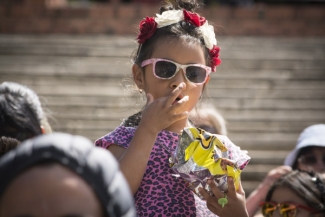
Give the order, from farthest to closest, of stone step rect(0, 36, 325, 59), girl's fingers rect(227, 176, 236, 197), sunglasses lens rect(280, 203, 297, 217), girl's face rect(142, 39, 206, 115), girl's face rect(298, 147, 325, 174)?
stone step rect(0, 36, 325, 59), girl's face rect(298, 147, 325, 174), sunglasses lens rect(280, 203, 297, 217), girl's face rect(142, 39, 206, 115), girl's fingers rect(227, 176, 236, 197)

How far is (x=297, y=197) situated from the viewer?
152 inches

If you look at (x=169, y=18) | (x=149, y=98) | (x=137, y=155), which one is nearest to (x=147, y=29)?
(x=169, y=18)

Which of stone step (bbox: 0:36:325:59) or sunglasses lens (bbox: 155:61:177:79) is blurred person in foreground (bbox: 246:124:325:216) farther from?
stone step (bbox: 0:36:325:59)

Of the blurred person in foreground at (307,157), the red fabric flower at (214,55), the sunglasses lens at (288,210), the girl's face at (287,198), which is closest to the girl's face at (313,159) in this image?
the blurred person in foreground at (307,157)

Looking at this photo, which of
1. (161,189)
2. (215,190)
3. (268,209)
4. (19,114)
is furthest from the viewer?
(19,114)

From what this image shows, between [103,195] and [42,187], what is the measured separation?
14 cm

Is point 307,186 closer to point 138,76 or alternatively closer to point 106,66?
point 138,76

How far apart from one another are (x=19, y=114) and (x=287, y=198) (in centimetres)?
153

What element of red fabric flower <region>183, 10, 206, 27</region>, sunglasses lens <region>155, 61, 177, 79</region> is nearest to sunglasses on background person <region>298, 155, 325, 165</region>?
red fabric flower <region>183, 10, 206, 27</region>

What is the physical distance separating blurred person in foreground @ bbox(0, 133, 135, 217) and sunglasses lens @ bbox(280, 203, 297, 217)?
2220 mm

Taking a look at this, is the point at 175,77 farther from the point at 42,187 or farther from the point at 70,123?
the point at 70,123

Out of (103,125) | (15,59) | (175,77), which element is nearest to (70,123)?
(103,125)

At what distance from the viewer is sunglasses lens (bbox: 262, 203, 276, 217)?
12.8 ft

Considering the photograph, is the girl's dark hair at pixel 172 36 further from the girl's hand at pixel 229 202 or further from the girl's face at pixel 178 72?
the girl's hand at pixel 229 202
